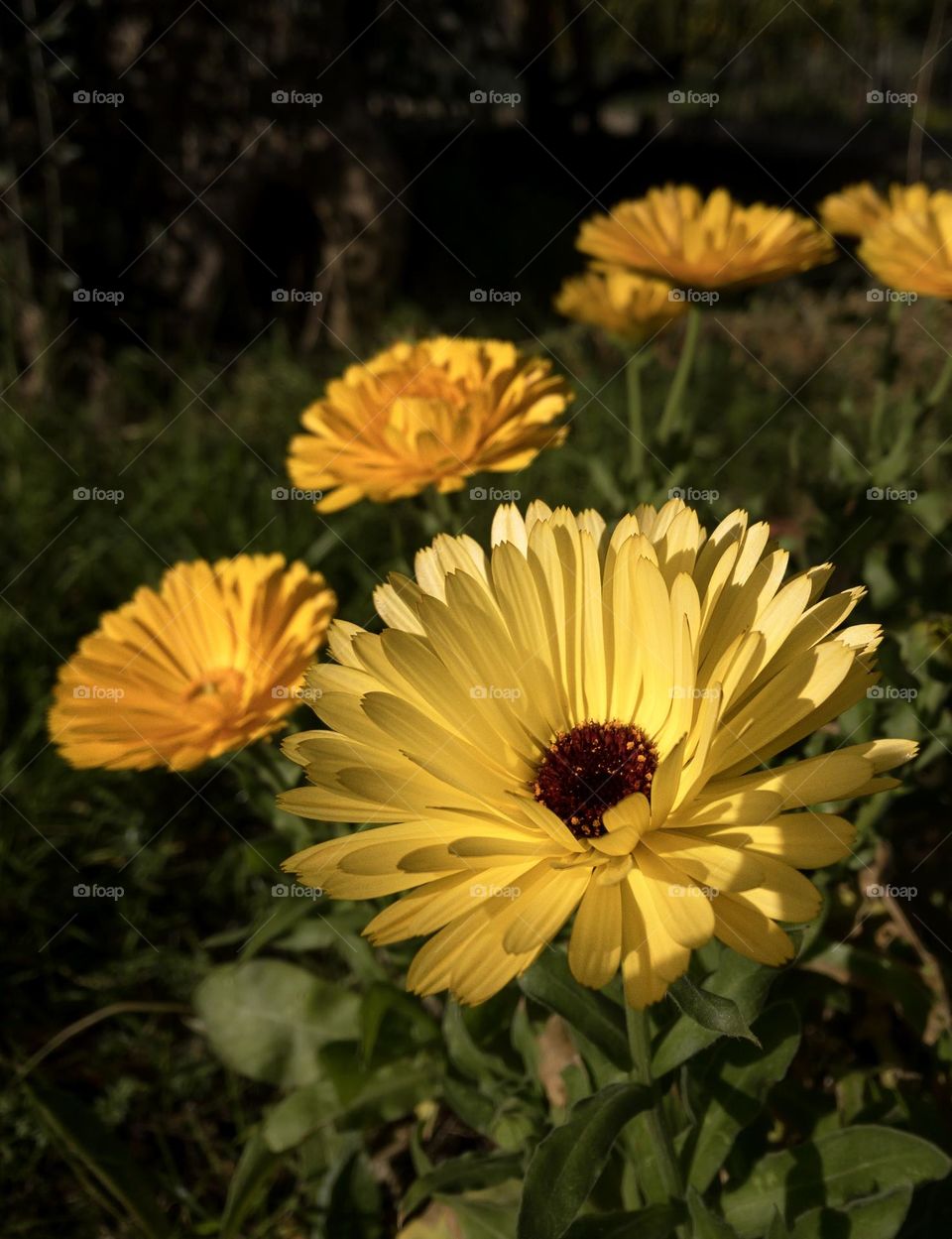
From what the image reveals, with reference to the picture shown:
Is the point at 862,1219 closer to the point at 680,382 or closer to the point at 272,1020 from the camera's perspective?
the point at 272,1020

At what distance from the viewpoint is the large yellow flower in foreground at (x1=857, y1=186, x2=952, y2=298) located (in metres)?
2.03

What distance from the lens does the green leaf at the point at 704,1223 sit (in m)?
1.34

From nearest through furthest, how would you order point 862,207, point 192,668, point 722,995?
point 722,995 < point 192,668 < point 862,207

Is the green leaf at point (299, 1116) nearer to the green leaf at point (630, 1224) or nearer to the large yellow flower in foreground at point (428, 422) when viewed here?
the green leaf at point (630, 1224)

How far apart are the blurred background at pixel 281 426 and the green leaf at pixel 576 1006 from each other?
0.46 metres

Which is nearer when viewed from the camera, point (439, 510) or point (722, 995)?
point (722, 995)

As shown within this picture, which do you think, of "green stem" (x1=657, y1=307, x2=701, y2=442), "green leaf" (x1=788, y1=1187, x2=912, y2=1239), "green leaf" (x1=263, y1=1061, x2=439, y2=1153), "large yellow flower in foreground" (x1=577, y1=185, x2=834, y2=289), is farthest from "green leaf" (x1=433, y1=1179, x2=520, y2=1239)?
"large yellow flower in foreground" (x1=577, y1=185, x2=834, y2=289)

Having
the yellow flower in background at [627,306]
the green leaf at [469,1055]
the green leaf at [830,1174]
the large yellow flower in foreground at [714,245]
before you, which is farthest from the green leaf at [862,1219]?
the yellow flower in background at [627,306]

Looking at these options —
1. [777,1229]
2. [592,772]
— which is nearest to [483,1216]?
[777,1229]

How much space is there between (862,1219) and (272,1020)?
1.12 meters

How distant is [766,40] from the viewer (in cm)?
1533

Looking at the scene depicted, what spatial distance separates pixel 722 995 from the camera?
136 cm

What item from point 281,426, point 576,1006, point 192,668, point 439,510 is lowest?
point 576,1006

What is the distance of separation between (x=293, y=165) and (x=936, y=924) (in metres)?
4.37
